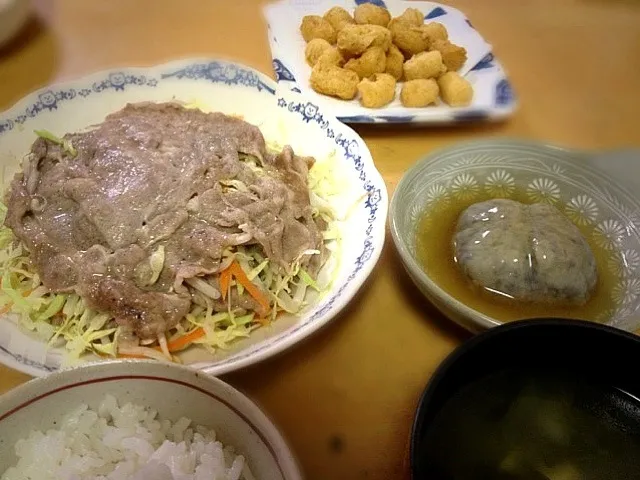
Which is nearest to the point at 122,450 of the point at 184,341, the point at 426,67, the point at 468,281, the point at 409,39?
the point at 184,341

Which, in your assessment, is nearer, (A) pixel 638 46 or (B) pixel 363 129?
(B) pixel 363 129

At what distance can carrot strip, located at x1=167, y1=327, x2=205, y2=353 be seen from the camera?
988mm

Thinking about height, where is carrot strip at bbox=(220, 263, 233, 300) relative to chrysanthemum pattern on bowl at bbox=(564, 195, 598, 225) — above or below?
above

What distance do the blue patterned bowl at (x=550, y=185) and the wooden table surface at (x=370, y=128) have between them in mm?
87

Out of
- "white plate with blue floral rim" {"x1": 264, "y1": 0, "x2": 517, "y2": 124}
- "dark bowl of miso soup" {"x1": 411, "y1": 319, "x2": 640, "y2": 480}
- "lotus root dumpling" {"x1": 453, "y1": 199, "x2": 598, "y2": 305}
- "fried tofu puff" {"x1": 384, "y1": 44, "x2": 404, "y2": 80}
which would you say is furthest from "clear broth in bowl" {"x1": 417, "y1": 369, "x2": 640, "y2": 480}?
"fried tofu puff" {"x1": 384, "y1": 44, "x2": 404, "y2": 80}

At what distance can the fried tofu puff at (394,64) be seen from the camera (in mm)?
1565

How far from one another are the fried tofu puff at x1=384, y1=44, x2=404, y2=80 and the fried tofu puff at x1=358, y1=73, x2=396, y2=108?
0.29 ft

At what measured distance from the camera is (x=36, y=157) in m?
1.17

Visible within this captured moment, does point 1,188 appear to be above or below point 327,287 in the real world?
above

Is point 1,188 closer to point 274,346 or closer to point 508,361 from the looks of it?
point 274,346

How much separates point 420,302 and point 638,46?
113cm

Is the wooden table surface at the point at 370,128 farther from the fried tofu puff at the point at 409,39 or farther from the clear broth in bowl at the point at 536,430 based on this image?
the fried tofu puff at the point at 409,39

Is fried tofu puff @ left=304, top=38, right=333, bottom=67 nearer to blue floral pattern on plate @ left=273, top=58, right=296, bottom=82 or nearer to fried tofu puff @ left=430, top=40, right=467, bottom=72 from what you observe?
blue floral pattern on plate @ left=273, top=58, right=296, bottom=82

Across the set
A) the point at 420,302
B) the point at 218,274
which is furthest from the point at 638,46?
the point at 218,274
